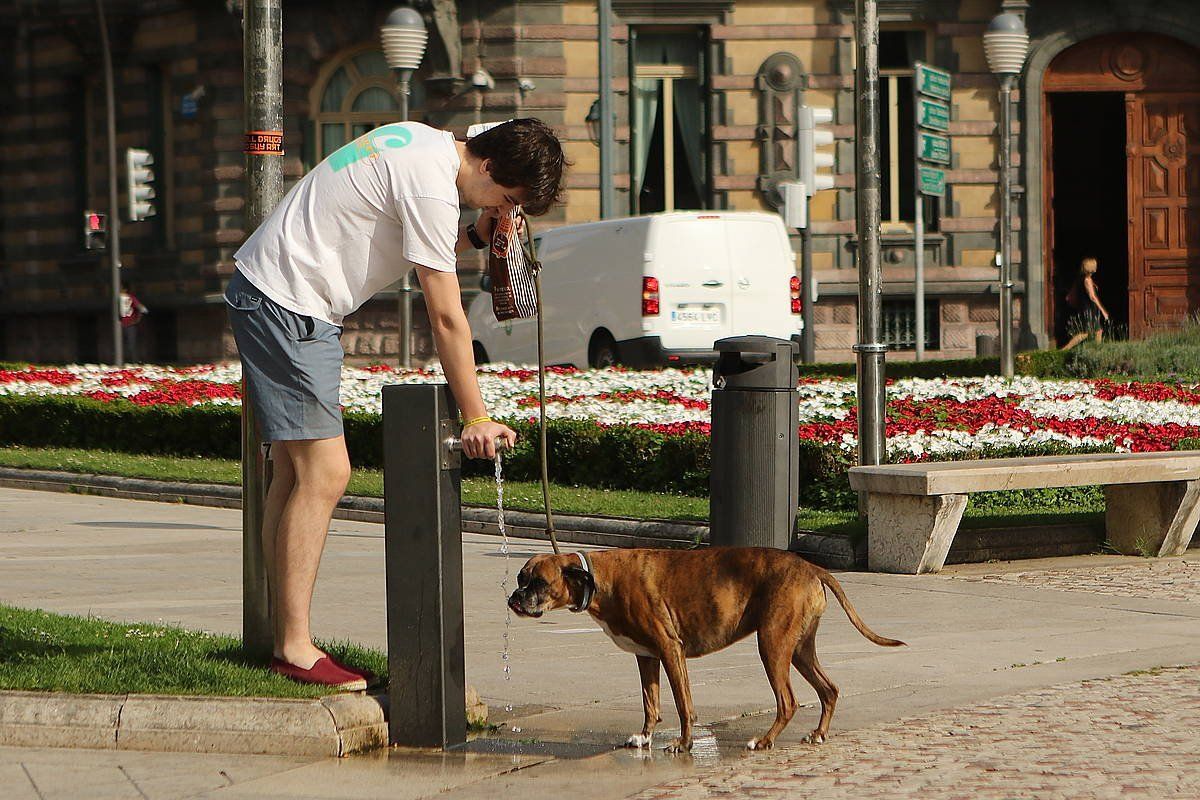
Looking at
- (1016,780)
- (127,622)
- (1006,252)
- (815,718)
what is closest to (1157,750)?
(1016,780)

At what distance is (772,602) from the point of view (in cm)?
562

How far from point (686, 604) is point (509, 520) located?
624 cm

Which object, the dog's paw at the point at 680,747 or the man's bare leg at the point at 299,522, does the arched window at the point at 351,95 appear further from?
the dog's paw at the point at 680,747

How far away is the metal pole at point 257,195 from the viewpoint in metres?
6.29

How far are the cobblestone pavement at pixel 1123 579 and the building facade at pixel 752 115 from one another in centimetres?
1670

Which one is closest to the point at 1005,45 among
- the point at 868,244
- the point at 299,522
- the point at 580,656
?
the point at 868,244

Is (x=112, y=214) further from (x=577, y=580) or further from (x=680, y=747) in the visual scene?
(x=680, y=747)

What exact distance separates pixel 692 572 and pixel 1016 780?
114 centimetres

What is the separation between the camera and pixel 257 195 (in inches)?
257

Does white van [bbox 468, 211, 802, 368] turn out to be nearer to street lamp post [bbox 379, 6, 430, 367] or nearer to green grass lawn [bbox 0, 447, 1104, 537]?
street lamp post [bbox 379, 6, 430, 367]

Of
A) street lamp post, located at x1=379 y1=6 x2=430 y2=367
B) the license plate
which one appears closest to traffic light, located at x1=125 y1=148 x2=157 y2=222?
street lamp post, located at x1=379 y1=6 x2=430 y2=367

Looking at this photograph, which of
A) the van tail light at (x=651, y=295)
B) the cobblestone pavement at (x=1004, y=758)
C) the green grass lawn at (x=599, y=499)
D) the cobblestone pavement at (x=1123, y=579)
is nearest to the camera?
the cobblestone pavement at (x=1004, y=758)

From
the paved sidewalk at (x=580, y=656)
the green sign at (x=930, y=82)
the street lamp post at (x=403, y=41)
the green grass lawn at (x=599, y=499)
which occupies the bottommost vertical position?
the paved sidewalk at (x=580, y=656)

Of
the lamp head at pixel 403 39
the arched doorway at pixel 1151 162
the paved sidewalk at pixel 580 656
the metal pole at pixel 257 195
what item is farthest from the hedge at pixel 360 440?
the arched doorway at pixel 1151 162
